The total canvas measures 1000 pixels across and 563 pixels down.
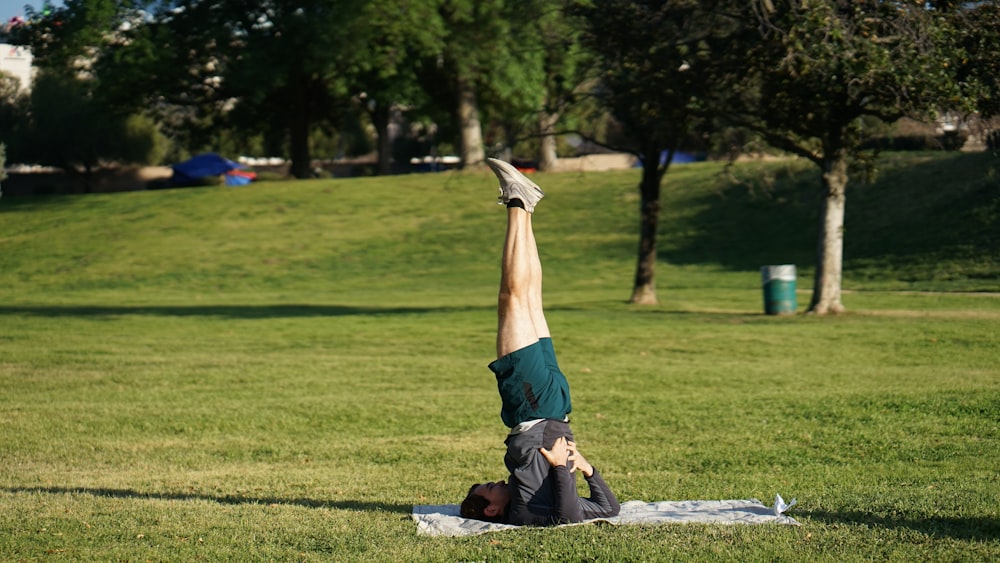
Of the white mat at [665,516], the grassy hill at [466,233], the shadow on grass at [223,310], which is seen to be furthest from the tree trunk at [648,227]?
the white mat at [665,516]

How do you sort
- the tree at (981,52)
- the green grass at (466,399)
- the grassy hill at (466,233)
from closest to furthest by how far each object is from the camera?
the green grass at (466,399) → the tree at (981,52) → the grassy hill at (466,233)

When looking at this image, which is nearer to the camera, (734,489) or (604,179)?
(734,489)

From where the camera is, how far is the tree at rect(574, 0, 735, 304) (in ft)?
76.7

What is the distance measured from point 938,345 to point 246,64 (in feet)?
129

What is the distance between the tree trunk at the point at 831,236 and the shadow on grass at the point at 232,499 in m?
17.5

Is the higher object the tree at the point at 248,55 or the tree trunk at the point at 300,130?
the tree at the point at 248,55

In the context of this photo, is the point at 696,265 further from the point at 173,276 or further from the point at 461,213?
the point at 173,276

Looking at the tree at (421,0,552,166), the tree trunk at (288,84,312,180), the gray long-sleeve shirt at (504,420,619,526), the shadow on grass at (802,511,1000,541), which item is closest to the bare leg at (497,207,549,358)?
the gray long-sleeve shirt at (504,420,619,526)

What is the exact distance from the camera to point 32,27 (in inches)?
1970

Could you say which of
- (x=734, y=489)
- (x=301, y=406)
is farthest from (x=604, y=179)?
(x=734, y=489)

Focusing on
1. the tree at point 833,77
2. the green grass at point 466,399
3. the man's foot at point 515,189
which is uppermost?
the tree at point 833,77

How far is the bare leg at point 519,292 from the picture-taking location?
23.1 feet

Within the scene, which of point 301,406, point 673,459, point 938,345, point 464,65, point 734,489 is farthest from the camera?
point 464,65

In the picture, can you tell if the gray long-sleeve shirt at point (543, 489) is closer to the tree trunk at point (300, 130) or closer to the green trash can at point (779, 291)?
the green trash can at point (779, 291)
